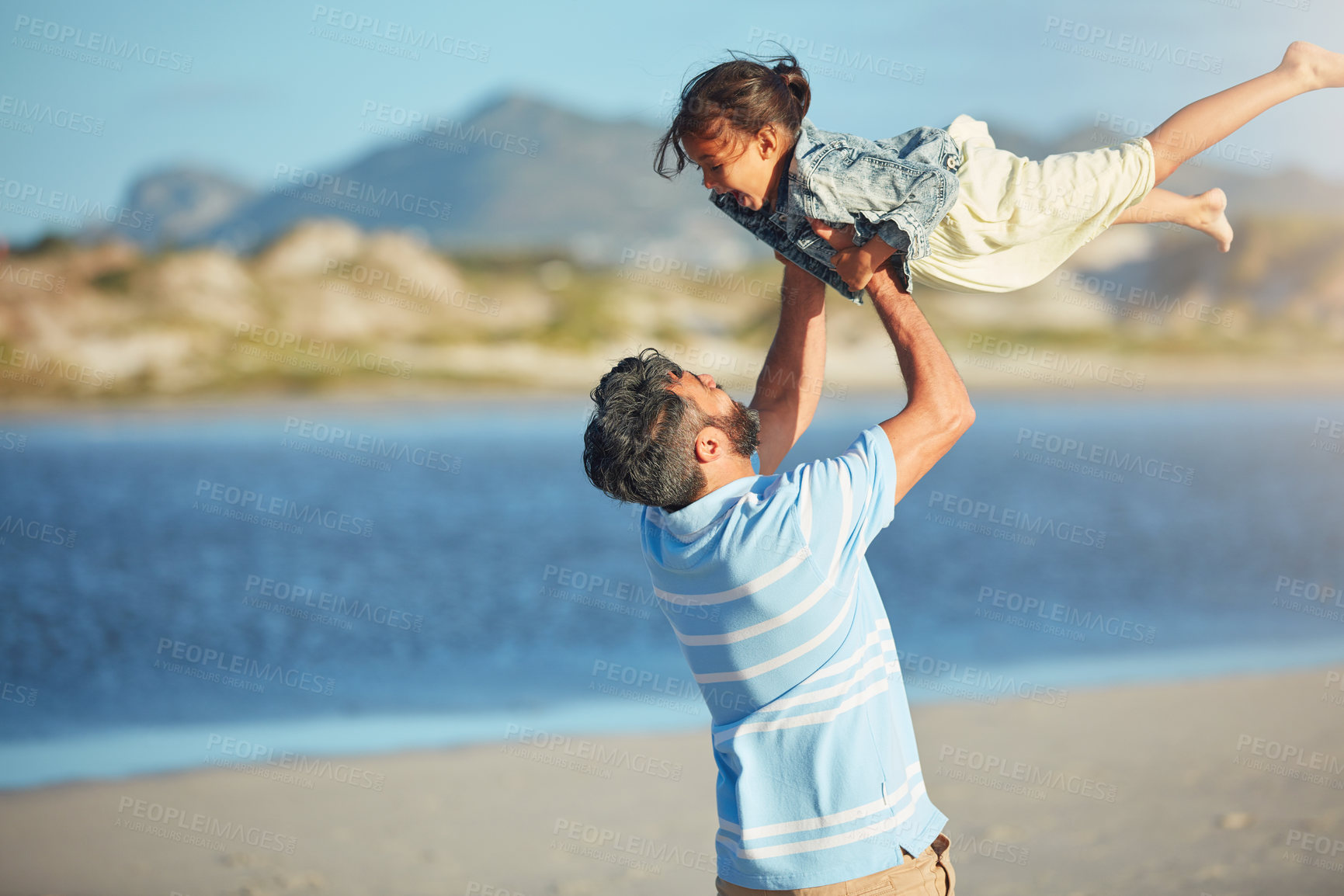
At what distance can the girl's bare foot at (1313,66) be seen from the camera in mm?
2633

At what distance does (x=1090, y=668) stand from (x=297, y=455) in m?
28.8

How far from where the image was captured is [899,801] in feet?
6.81

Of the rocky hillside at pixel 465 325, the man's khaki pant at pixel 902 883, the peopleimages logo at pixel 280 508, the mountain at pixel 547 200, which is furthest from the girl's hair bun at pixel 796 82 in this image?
the mountain at pixel 547 200

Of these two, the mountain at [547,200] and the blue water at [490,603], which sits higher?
the mountain at [547,200]

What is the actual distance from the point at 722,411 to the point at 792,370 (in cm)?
52

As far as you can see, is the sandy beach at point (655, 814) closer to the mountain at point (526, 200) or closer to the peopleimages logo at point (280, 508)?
the peopleimages logo at point (280, 508)

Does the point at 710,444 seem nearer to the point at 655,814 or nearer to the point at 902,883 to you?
the point at 902,883

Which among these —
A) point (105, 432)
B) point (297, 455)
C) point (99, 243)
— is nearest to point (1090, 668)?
point (297, 455)

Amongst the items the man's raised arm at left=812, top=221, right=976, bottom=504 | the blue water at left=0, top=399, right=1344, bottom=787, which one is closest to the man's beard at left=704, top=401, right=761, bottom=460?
the man's raised arm at left=812, top=221, right=976, bottom=504

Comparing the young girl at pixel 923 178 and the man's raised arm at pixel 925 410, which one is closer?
the man's raised arm at pixel 925 410

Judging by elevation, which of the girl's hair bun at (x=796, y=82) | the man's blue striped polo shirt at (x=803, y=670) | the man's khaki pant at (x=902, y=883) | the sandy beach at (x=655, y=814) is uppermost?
the girl's hair bun at (x=796, y=82)

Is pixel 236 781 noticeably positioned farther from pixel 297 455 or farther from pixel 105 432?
pixel 105 432

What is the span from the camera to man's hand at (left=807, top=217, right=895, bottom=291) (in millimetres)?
2371

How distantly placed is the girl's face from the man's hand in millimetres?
153
